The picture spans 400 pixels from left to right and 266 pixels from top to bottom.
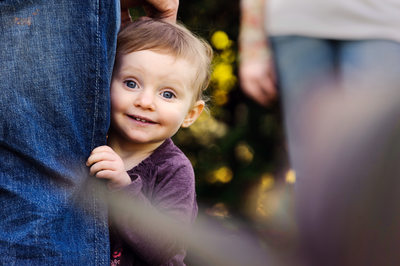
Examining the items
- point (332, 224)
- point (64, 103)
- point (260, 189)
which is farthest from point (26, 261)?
point (260, 189)

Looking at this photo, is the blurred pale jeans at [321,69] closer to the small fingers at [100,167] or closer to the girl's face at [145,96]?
the girl's face at [145,96]

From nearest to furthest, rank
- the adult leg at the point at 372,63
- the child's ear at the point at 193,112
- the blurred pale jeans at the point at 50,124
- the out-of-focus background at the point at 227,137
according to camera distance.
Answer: the blurred pale jeans at the point at 50,124, the adult leg at the point at 372,63, the child's ear at the point at 193,112, the out-of-focus background at the point at 227,137

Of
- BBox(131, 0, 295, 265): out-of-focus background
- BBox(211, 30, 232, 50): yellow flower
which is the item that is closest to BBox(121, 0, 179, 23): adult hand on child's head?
BBox(131, 0, 295, 265): out-of-focus background

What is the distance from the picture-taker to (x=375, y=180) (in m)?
0.85

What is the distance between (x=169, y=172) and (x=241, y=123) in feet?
4.32

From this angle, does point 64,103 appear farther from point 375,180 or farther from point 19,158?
point 375,180

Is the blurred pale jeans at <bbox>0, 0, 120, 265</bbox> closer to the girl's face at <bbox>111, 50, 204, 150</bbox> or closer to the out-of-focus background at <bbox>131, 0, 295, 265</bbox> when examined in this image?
the girl's face at <bbox>111, 50, 204, 150</bbox>

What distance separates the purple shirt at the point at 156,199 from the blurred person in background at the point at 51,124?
55 millimetres

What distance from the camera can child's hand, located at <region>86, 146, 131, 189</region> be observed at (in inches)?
27.3

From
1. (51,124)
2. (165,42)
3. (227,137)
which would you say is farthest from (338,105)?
(227,137)

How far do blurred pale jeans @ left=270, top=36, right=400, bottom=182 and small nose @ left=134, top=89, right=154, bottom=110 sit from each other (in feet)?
0.71

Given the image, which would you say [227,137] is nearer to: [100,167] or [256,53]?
[256,53]

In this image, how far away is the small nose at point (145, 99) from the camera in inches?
30.2

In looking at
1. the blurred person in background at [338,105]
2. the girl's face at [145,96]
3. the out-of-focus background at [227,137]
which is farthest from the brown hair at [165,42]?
the out-of-focus background at [227,137]
